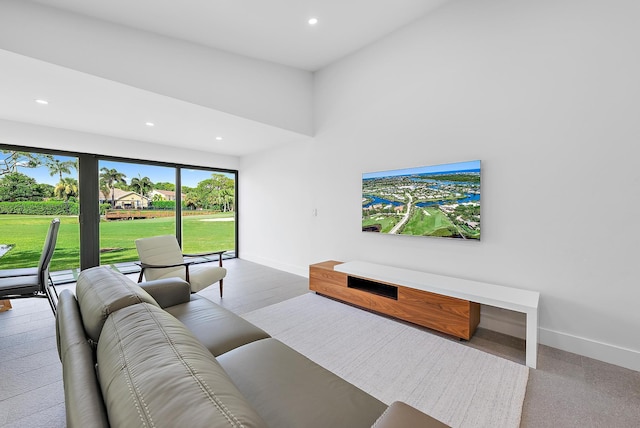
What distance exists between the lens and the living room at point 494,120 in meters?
2.18

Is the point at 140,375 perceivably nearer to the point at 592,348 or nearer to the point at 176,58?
the point at 592,348

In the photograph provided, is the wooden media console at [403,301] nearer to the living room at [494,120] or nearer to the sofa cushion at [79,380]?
the living room at [494,120]

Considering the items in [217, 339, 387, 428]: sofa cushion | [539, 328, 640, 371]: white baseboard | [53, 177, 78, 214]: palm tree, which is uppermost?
[53, 177, 78, 214]: palm tree

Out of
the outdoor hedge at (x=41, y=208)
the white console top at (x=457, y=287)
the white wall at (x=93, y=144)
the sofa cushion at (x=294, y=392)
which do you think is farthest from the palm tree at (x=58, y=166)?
the sofa cushion at (x=294, y=392)

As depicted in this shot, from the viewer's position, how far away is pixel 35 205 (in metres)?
4.23

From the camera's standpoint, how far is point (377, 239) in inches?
144

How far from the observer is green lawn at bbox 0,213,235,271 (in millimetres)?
4156

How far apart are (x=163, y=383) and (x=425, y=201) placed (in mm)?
2963

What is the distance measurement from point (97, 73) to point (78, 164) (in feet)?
8.63

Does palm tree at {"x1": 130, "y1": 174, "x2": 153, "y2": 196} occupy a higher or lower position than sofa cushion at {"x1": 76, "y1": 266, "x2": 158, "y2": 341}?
higher

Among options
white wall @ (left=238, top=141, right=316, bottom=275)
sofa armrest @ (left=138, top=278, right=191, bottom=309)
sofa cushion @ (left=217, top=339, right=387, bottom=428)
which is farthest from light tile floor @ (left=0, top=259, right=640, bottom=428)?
white wall @ (left=238, top=141, right=316, bottom=275)

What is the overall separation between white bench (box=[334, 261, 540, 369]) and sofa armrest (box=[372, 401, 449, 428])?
1.77 meters

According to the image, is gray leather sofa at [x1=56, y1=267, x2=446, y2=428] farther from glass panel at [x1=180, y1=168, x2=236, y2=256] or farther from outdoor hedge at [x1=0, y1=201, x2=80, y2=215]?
glass panel at [x1=180, y1=168, x2=236, y2=256]

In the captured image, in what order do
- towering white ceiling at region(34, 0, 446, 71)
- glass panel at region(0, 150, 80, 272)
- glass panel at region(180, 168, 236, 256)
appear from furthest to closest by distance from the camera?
glass panel at region(180, 168, 236, 256) < glass panel at region(0, 150, 80, 272) < towering white ceiling at region(34, 0, 446, 71)
